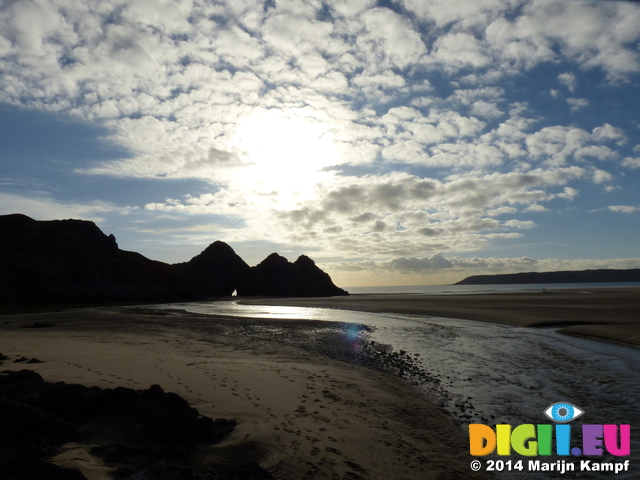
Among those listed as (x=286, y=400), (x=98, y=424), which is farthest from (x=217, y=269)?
(x=98, y=424)

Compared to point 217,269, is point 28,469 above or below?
below

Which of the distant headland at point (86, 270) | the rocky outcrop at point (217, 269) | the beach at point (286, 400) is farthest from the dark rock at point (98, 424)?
the rocky outcrop at point (217, 269)

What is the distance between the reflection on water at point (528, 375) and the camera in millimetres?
10039

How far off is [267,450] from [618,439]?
28.2 ft

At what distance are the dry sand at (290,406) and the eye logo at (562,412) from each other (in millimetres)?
3063

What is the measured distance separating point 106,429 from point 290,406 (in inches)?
173

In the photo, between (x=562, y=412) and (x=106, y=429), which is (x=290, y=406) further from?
(x=562, y=412)

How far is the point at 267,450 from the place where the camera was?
6.87 meters

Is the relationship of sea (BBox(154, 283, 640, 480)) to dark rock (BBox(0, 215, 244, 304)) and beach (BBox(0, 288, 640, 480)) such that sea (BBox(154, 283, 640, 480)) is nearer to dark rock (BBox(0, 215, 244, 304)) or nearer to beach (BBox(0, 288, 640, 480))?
beach (BBox(0, 288, 640, 480))

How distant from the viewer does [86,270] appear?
250 feet

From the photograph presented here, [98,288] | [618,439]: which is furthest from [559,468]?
[98,288]

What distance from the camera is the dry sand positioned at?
6.73 m

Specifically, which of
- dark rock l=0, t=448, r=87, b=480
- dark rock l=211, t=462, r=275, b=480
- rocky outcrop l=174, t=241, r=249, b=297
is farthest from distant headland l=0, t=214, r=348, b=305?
dark rock l=211, t=462, r=275, b=480

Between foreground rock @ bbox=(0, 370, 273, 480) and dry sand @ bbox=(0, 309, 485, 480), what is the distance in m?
0.40
